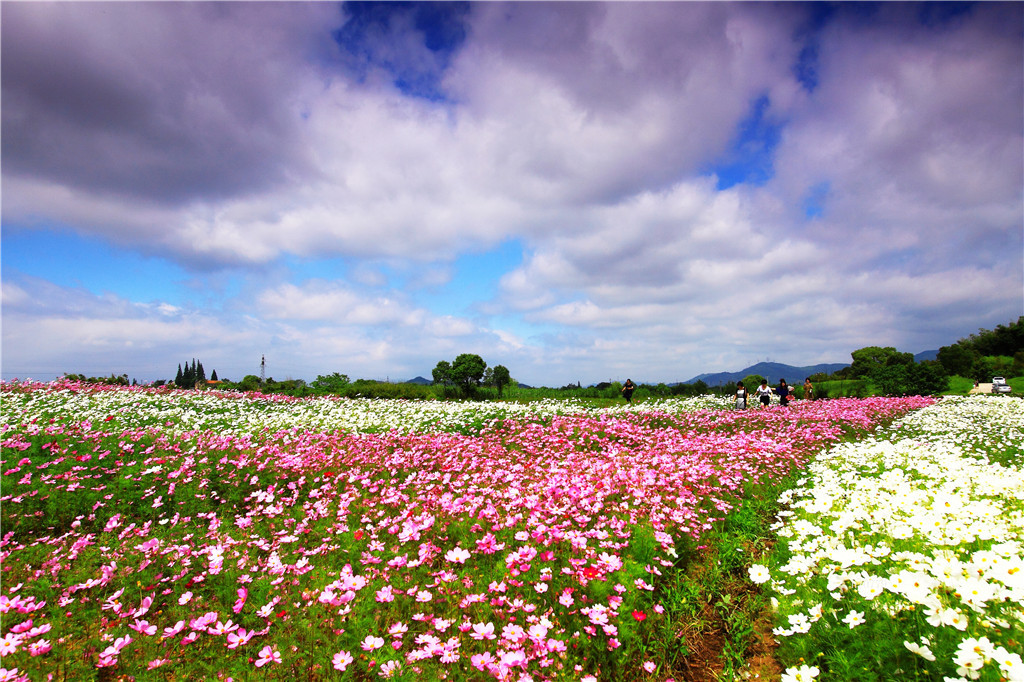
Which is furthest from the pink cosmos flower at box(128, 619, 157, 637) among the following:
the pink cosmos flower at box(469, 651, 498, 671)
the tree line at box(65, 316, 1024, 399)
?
the tree line at box(65, 316, 1024, 399)

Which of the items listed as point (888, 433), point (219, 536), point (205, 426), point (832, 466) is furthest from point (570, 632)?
point (888, 433)

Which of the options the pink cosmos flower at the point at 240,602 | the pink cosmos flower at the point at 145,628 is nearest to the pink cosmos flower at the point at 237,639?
the pink cosmos flower at the point at 240,602

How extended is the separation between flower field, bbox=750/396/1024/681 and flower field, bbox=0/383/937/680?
208 mm

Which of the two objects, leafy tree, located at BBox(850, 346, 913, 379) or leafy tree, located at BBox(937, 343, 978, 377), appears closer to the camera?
leafy tree, located at BBox(850, 346, 913, 379)

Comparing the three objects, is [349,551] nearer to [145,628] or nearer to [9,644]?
[145,628]

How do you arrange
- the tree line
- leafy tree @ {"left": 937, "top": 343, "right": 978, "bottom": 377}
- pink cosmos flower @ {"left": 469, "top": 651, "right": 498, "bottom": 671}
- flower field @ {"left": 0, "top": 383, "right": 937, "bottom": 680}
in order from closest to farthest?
1. pink cosmos flower @ {"left": 469, "top": 651, "right": 498, "bottom": 671}
2. flower field @ {"left": 0, "top": 383, "right": 937, "bottom": 680}
3. the tree line
4. leafy tree @ {"left": 937, "top": 343, "right": 978, "bottom": 377}

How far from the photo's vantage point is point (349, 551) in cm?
492

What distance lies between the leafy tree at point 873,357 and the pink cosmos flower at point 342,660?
48.0 m

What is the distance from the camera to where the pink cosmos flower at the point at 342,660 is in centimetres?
307

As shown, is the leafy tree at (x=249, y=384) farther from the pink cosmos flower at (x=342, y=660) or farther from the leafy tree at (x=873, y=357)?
the leafy tree at (x=873, y=357)

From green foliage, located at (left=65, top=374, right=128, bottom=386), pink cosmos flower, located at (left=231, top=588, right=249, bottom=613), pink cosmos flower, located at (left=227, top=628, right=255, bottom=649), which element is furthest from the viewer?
green foliage, located at (left=65, top=374, right=128, bottom=386)

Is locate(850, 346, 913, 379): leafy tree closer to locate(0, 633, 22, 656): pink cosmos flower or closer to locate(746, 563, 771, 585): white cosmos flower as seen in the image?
locate(746, 563, 771, 585): white cosmos flower

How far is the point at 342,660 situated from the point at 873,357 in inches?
2288

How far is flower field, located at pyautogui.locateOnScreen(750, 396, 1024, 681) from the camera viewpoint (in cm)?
287
